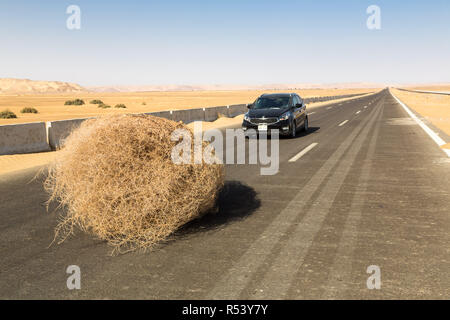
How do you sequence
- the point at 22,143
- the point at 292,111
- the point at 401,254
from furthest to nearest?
the point at 292,111 < the point at 22,143 < the point at 401,254

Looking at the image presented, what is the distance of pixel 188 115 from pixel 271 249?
16.9 meters

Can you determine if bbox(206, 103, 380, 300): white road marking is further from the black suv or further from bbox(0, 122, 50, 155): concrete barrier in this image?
bbox(0, 122, 50, 155): concrete barrier

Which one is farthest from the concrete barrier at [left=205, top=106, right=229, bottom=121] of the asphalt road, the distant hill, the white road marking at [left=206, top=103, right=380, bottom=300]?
the distant hill

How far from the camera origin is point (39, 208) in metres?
5.67

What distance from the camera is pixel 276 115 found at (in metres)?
13.9

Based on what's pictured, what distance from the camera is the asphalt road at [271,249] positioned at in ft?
10.5

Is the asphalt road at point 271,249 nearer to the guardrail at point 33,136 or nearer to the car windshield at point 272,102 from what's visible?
the guardrail at point 33,136

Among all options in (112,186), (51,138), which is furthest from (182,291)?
(51,138)

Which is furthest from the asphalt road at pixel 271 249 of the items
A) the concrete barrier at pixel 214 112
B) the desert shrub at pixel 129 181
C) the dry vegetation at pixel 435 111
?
the concrete barrier at pixel 214 112

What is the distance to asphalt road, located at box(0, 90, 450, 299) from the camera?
3188 mm

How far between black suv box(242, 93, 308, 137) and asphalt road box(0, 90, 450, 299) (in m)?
6.86

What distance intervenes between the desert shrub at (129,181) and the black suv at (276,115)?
31.4ft

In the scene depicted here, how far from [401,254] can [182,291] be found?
2.17 metres
